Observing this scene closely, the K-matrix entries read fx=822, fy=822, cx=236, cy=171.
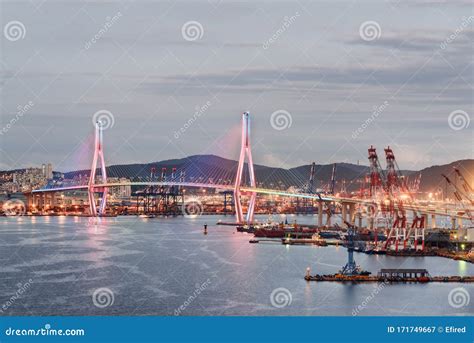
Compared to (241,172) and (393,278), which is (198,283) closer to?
(393,278)

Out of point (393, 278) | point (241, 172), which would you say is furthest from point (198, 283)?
point (241, 172)

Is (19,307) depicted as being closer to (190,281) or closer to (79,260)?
(190,281)

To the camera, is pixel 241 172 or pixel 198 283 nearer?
pixel 198 283

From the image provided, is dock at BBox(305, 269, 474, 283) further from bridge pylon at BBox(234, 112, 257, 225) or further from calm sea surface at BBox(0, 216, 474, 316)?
bridge pylon at BBox(234, 112, 257, 225)

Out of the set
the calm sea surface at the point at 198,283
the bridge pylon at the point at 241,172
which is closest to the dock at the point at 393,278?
the calm sea surface at the point at 198,283

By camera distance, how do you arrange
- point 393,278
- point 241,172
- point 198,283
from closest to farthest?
1. point 198,283
2. point 393,278
3. point 241,172

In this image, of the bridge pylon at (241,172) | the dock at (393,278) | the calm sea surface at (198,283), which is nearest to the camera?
the calm sea surface at (198,283)

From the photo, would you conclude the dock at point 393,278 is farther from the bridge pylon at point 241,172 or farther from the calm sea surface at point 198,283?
the bridge pylon at point 241,172

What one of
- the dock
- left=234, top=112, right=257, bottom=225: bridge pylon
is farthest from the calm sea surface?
left=234, top=112, right=257, bottom=225: bridge pylon
